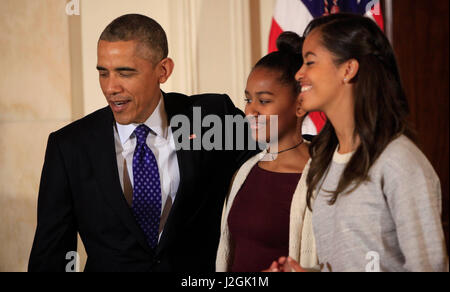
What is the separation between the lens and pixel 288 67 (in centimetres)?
213

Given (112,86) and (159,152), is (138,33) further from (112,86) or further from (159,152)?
(159,152)

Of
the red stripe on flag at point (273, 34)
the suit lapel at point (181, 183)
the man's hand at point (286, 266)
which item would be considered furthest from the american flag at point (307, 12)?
the man's hand at point (286, 266)

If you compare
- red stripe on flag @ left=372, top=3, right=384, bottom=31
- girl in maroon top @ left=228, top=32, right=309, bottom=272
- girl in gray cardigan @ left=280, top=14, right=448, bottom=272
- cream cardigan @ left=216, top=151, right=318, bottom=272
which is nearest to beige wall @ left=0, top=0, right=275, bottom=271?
red stripe on flag @ left=372, top=3, right=384, bottom=31

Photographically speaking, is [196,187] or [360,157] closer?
[360,157]

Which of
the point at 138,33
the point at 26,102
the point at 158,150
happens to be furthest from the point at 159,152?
the point at 26,102

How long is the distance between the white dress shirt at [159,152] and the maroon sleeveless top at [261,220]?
0.31 meters

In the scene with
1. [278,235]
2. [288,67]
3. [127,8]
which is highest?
[127,8]

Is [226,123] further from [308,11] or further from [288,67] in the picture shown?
[308,11]

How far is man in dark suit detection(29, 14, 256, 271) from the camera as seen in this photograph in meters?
2.21

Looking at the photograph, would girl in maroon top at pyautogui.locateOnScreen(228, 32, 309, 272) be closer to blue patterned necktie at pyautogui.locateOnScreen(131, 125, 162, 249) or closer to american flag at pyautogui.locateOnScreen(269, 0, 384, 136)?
blue patterned necktie at pyautogui.locateOnScreen(131, 125, 162, 249)

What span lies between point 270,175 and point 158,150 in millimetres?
500

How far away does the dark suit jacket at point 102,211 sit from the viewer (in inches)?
86.7
